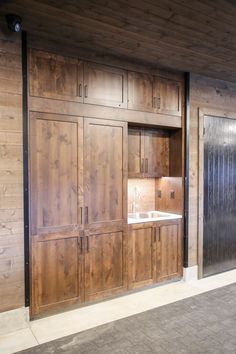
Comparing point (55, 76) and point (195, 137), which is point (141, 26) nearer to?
point (55, 76)

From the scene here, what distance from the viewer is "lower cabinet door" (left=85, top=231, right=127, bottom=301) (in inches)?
115

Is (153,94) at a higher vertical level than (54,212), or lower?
higher

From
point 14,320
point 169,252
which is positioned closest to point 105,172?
point 169,252

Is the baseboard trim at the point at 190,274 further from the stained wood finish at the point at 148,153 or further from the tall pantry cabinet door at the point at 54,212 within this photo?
the tall pantry cabinet door at the point at 54,212

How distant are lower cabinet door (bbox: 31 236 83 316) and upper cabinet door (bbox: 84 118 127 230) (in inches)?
14.7

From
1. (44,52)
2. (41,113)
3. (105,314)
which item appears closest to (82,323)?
(105,314)

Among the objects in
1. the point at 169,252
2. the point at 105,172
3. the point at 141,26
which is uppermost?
the point at 141,26

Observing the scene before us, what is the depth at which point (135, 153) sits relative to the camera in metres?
3.46

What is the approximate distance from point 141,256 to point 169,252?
0.45m

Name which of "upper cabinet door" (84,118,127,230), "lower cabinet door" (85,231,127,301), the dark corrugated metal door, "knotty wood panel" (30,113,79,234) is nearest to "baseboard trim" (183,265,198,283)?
the dark corrugated metal door

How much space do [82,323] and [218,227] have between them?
236cm

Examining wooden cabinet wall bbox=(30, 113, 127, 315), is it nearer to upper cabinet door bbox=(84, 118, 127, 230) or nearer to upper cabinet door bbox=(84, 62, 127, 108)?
upper cabinet door bbox=(84, 118, 127, 230)

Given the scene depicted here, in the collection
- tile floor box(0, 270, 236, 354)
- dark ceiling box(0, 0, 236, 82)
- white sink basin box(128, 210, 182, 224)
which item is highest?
dark ceiling box(0, 0, 236, 82)

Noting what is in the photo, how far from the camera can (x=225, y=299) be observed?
3127 mm
